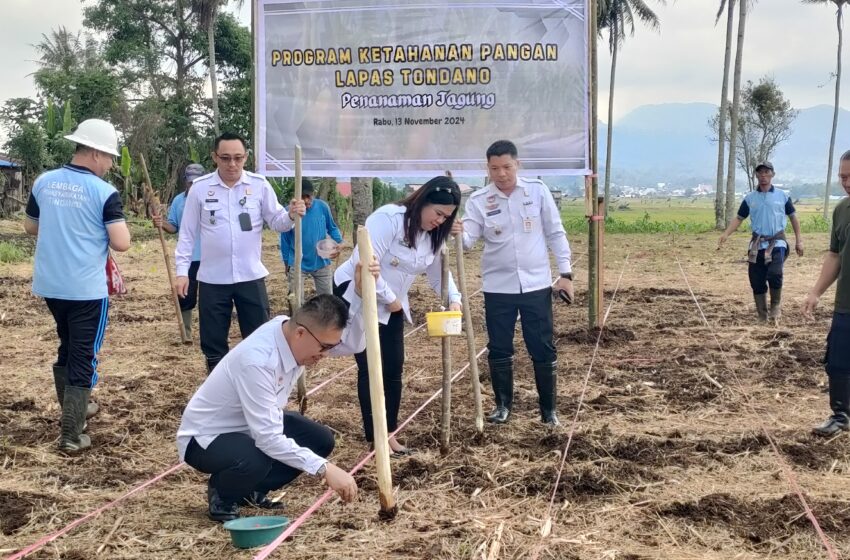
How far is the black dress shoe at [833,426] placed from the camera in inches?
215

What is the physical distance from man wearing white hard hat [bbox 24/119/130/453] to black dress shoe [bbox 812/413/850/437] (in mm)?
4373

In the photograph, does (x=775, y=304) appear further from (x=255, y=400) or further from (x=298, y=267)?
(x=255, y=400)

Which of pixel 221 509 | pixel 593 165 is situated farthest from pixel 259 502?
pixel 593 165

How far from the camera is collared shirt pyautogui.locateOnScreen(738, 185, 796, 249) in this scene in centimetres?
978

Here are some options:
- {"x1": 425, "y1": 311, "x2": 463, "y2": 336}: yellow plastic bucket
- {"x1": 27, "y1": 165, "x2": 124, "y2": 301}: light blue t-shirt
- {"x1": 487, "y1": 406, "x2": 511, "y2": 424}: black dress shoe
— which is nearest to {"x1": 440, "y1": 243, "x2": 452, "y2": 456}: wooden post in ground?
{"x1": 425, "y1": 311, "x2": 463, "y2": 336}: yellow plastic bucket

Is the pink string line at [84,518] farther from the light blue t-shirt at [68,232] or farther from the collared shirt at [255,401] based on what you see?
the light blue t-shirt at [68,232]

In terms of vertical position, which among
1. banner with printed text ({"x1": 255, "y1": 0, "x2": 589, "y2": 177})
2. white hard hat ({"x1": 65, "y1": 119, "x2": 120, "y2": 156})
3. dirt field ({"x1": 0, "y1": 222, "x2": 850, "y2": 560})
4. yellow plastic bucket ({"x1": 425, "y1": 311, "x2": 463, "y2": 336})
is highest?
banner with printed text ({"x1": 255, "y1": 0, "x2": 589, "y2": 177})

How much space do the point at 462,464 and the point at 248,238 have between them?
6.69 ft

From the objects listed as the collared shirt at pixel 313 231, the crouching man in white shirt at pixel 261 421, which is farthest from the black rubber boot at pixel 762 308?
the crouching man in white shirt at pixel 261 421

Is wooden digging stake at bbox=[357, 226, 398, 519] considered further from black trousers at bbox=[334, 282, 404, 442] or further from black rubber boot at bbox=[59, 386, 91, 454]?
black rubber boot at bbox=[59, 386, 91, 454]

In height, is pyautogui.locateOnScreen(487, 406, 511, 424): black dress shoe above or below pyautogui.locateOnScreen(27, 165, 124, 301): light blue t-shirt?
below

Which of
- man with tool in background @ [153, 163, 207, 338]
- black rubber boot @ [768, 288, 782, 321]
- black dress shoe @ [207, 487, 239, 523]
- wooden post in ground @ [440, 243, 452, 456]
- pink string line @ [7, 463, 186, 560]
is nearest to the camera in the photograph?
pink string line @ [7, 463, 186, 560]

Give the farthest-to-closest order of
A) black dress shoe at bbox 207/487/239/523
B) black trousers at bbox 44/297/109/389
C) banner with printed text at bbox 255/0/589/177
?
banner with printed text at bbox 255/0/589/177
black trousers at bbox 44/297/109/389
black dress shoe at bbox 207/487/239/523

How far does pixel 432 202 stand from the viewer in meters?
4.75
